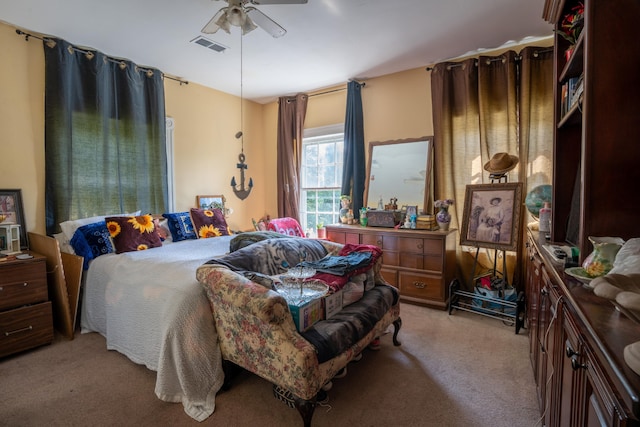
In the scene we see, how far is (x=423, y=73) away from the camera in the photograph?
142 inches

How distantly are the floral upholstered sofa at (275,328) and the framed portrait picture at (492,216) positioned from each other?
4.30 feet

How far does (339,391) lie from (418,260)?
1715 millimetres

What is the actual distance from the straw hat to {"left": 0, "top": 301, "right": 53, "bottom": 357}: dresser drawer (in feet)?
13.2

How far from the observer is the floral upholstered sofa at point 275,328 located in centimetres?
149

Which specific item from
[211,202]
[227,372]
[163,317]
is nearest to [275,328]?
[227,372]

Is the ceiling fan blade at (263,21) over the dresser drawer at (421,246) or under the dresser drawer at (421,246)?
over

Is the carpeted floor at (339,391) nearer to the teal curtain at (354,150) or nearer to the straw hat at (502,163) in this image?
the straw hat at (502,163)

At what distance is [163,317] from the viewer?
1.91m

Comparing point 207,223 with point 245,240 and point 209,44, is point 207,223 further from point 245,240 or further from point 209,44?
point 209,44

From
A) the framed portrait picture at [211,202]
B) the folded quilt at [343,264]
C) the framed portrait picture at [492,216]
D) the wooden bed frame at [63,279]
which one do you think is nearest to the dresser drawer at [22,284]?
the wooden bed frame at [63,279]

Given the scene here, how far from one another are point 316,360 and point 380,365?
869 millimetres

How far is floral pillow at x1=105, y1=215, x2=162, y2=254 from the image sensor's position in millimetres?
2768

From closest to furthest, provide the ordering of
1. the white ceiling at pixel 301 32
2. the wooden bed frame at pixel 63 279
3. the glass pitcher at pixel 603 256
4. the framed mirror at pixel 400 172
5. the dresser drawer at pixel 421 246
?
the glass pitcher at pixel 603 256 < the white ceiling at pixel 301 32 < the wooden bed frame at pixel 63 279 < the dresser drawer at pixel 421 246 < the framed mirror at pixel 400 172

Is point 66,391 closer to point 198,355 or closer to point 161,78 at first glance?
point 198,355
